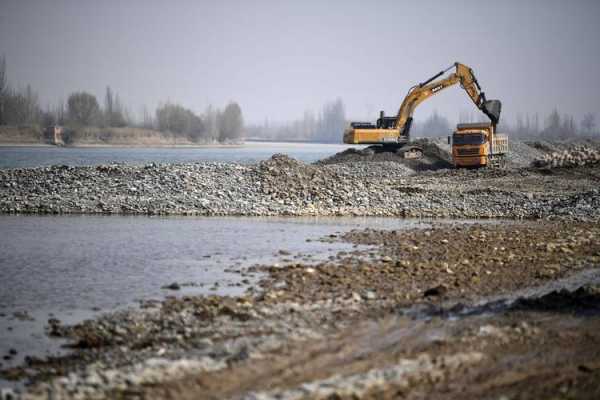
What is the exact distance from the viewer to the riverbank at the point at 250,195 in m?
24.7

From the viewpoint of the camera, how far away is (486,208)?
1005 inches

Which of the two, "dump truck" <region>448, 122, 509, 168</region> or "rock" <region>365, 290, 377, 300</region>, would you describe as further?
"dump truck" <region>448, 122, 509, 168</region>

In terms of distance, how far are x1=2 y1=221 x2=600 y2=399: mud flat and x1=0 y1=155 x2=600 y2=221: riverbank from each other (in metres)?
10.5

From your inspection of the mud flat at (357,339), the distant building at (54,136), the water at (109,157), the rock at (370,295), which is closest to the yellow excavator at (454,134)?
the water at (109,157)

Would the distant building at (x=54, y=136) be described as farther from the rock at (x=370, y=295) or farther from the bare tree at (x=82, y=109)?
the rock at (x=370, y=295)

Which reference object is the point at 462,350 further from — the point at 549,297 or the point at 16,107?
the point at 16,107

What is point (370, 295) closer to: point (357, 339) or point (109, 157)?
point (357, 339)

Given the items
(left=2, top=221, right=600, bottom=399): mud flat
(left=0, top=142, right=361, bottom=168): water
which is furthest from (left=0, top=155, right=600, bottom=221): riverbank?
(left=0, top=142, right=361, bottom=168): water

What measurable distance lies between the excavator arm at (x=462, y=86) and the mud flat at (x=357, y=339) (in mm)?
28232

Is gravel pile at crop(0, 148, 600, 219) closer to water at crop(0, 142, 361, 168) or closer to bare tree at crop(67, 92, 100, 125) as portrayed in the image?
water at crop(0, 142, 361, 168)

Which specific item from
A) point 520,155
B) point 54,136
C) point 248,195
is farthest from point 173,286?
point 54,136

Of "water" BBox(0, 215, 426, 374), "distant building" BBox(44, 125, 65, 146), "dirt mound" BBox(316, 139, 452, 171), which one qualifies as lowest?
"water" BBox(0, 215, 426, 374)

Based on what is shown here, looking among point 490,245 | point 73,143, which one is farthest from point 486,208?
point 73,143

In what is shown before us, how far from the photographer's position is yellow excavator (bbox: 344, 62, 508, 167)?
39.6 m
